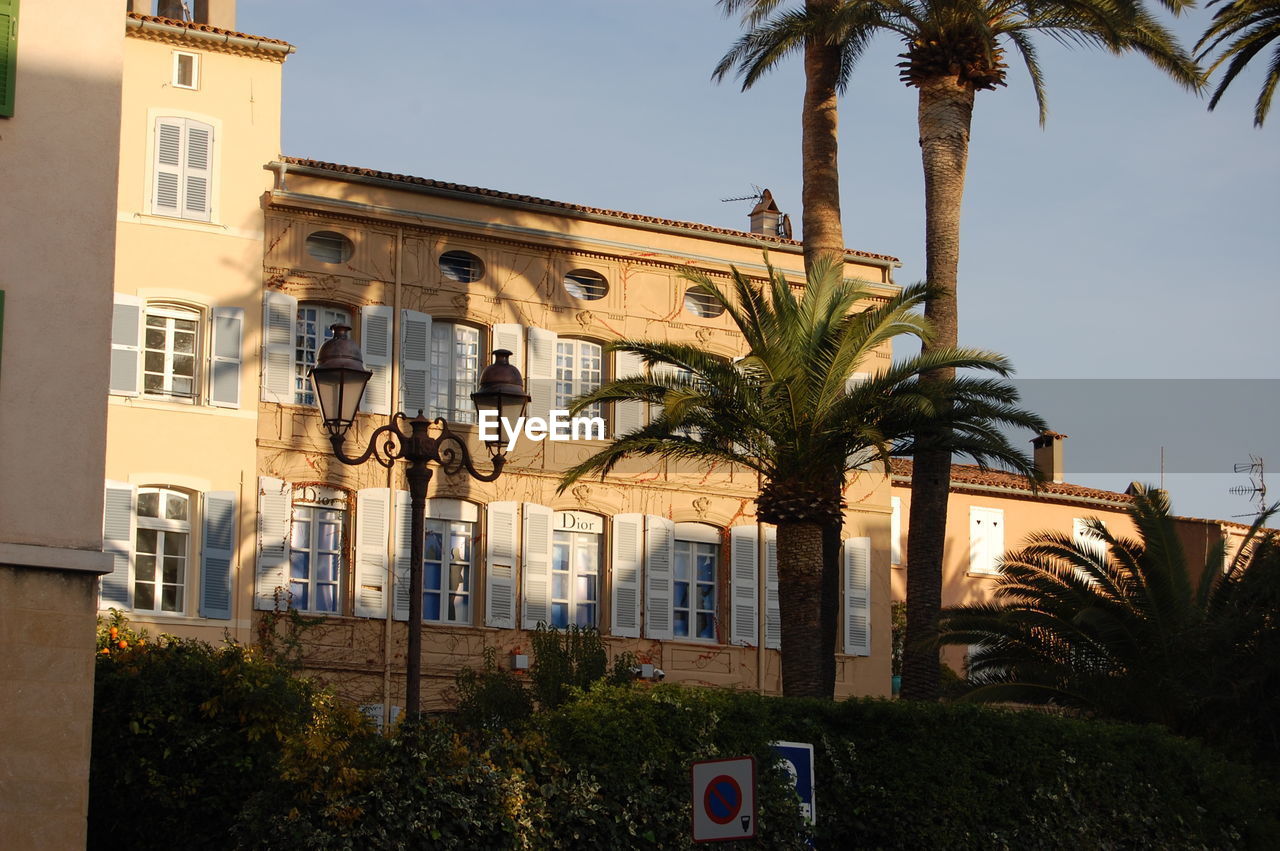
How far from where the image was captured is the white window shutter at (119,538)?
89.9 ft

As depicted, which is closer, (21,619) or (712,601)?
(21,619)

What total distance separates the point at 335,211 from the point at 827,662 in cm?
1033

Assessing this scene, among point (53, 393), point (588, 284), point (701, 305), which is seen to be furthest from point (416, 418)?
point (701, 305)

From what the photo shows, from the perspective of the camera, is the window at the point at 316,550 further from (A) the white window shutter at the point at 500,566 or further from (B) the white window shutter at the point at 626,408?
(B) the white window shutter at the point at 626,408

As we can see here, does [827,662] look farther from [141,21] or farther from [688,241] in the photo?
[141,21]

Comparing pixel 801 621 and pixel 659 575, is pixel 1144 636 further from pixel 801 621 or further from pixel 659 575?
pixel 659 575

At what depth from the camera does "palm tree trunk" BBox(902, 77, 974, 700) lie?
26.1 metres

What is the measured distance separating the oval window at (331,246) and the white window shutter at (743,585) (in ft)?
25.4

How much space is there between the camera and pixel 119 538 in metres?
27.5

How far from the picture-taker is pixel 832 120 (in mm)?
29578

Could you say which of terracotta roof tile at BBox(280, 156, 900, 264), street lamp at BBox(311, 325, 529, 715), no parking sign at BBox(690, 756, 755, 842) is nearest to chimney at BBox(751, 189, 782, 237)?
terracotta roof tile at BBox(280, 156, 900, 264)

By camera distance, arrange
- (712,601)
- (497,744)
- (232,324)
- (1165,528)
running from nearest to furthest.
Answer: (497,744), (1165,528), (232,324), (712,601)

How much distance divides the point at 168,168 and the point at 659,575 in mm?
9904

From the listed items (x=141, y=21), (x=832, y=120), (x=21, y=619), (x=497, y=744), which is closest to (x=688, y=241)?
(x=832, y=120)
